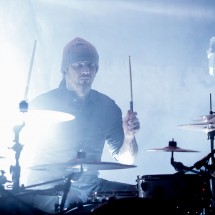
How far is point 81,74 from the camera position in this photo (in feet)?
13.9

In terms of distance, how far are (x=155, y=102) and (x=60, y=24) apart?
2439mm

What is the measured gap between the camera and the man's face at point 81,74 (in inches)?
166

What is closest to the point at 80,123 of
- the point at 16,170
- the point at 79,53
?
the point at 79,53

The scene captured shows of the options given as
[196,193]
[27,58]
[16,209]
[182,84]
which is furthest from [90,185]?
[182,84]

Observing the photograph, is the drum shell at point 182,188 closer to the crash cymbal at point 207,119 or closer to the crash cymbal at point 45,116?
the crash cymbal at point 45,116

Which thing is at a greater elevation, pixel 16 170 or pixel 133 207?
pixel 16 170

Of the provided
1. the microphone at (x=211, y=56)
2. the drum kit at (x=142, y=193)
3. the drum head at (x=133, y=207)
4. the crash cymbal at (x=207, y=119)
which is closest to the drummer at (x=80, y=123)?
the crash cymbal at (x=207, y=119)

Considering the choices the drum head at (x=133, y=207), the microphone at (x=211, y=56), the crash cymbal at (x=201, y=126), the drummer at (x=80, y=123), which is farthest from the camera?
the microphone at (x=211, y=56)

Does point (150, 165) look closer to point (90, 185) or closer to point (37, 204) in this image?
point (90, 185)

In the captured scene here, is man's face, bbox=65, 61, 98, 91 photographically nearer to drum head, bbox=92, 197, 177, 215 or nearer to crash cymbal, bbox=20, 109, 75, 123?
crash cymbal, bbox=20, 109, 75, 123

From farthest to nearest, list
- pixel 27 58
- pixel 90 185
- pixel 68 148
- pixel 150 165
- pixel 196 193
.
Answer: pixel 150 165, pixel 27 58, pixel 68 148, pixel 90 185, pixel 196 193

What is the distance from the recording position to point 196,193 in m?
2.52

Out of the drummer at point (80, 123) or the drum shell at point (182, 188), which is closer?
the drum shell at point (182, 188)

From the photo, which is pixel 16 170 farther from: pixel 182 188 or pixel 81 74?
pixel 81 74
